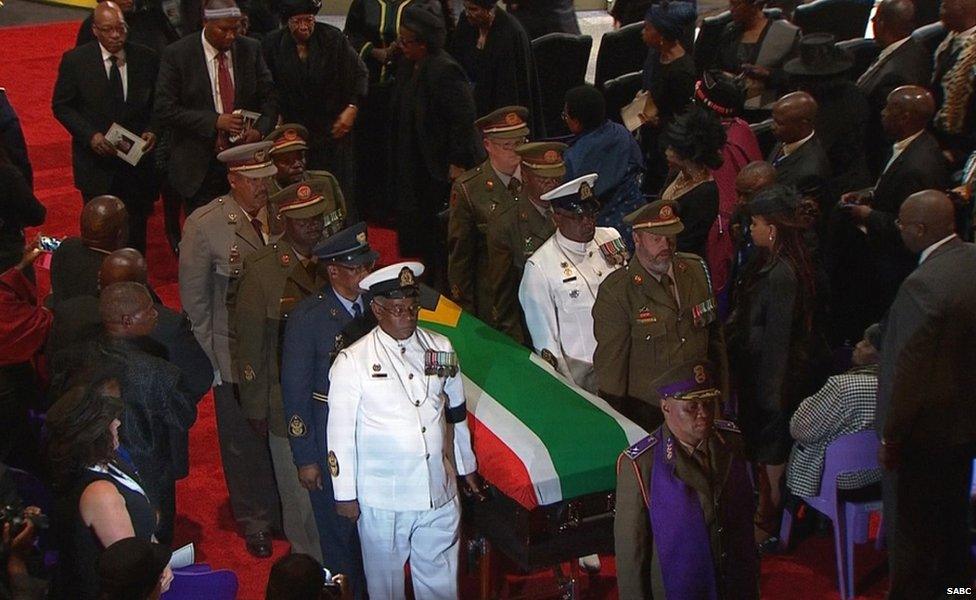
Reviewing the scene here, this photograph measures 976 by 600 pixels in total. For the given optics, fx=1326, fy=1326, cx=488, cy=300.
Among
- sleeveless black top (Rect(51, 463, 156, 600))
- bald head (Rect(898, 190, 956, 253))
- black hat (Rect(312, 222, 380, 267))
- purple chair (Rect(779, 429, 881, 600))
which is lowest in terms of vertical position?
purple chair (Rect(779, 429, 881, 600))

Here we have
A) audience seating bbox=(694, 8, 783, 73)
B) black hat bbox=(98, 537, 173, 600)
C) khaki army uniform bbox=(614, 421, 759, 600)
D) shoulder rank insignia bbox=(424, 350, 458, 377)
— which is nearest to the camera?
black hat bbox=(98, 537, 173, 600)

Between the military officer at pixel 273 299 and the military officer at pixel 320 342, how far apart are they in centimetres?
25

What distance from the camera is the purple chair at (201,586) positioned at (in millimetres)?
4062

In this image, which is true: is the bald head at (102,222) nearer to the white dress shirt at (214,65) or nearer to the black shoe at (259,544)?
the black shoe at (259,544)

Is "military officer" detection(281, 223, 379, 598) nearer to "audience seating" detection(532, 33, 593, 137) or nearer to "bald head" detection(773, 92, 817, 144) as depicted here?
"bald head" detection(773, 92, 817, 144)

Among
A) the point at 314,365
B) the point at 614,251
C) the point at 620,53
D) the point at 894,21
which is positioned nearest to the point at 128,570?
the point at 314,365

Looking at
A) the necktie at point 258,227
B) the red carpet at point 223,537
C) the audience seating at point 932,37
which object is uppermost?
the audience seating at point 932,37

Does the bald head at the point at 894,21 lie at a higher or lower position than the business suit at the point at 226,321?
higher

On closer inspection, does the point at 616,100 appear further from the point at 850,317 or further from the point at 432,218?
the point at 850,317

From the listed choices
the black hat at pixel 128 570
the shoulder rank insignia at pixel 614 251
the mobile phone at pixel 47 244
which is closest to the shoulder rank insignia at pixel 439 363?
the shoulder rank insignia at pixel 614 251

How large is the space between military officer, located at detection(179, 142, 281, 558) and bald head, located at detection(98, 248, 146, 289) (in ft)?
1.63

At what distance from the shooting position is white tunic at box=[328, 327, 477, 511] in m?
4.26

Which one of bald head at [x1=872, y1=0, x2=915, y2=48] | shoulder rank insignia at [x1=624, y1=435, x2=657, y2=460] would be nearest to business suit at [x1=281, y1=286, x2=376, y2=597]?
shoulder rank insignia at [x1=624, y1=435, x2=657, y2=460]

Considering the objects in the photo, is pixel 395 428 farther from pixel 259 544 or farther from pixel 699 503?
pixel 259 544
